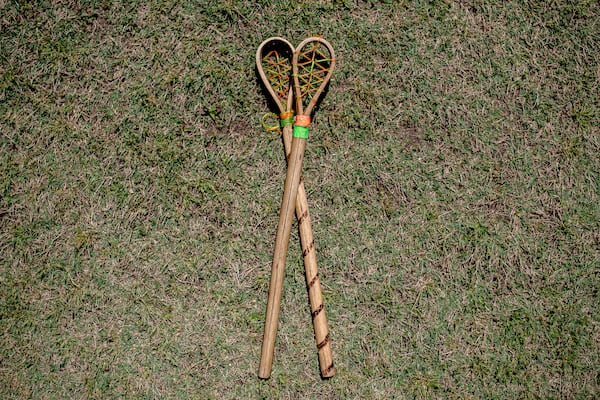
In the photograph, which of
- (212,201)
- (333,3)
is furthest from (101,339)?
(333,3)

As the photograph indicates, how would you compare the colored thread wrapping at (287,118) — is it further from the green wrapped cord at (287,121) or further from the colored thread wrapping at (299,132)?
the colored thread wrapping at (299,132)

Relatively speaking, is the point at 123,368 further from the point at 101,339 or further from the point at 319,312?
the point at 319,312

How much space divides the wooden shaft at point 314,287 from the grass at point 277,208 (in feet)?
0.32

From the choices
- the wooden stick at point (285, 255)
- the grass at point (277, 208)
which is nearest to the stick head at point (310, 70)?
the wooden stick at point (285, 255)

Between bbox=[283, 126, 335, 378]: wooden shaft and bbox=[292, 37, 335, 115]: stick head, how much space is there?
0.22 m

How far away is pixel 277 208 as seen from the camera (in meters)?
2.81

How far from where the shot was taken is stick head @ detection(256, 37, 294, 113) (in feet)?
9.01

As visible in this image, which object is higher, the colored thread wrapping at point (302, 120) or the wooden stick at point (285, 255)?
the colored thread wrapping at point (302, 120)

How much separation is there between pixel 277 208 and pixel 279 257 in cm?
34

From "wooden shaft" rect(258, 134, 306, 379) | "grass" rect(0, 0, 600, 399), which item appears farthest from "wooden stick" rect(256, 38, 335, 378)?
"grass" rect(0, 0, 600, 399)

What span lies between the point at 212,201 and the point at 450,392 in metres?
1.97

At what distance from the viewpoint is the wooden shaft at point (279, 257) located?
263cm

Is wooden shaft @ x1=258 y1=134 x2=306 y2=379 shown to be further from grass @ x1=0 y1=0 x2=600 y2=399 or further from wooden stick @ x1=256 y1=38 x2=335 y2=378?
grass @ x1=0 y1=0 x2=600 y2=399

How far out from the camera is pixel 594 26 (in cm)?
294
